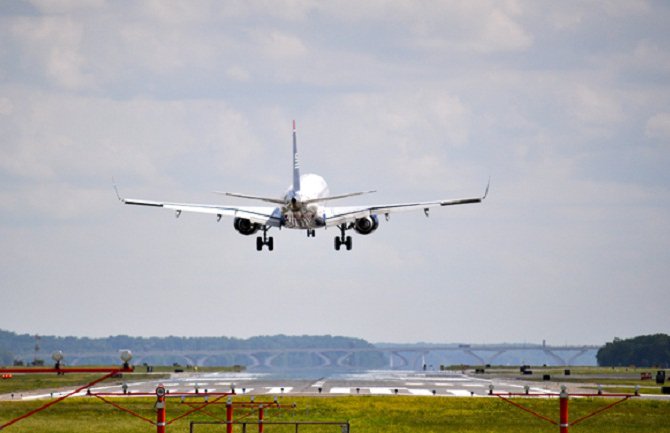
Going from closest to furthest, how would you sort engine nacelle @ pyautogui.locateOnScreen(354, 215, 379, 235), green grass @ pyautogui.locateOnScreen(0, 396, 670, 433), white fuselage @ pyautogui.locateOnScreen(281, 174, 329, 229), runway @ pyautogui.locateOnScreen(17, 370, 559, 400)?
green grass @ pyautogui.locateOnScreen(0, 396, 670, 433), white fuselage @ pyautogui.locateOnScreen(281, 174, 329, 229), engine nacelle @ pyautogui.locateOnScreen(354, 215, 379, 235), runway @ pyautogui.locateOnScreen(17, 370, 559, 400)

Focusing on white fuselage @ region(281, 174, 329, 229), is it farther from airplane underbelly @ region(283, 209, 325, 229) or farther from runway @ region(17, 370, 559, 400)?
runway @ region(17, 370, 559, 400)

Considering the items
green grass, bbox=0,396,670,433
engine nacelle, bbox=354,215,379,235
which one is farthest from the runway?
engine nacelle, bbox=354,215,379,235

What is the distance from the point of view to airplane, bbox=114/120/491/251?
9600 centimetres

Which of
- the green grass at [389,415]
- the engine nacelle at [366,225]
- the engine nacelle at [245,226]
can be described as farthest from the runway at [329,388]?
the engine nacelle at [366,225]

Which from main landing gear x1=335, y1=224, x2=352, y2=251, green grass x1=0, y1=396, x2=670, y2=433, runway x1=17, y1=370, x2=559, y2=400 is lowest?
green grass x1=0, y1=396, x2=670, y2=433

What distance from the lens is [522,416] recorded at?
72.2 meters

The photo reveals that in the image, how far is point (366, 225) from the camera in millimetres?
101188

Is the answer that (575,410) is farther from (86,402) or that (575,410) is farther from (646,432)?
(86,402)

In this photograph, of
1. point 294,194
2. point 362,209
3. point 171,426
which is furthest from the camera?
point 362,209

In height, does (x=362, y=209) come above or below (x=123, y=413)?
above

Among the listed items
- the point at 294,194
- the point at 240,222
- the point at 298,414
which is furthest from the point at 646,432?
the point at 240,222

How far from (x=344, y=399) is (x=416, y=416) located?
17321mm

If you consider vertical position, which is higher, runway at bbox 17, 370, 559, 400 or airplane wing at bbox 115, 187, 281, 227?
airplane wing at bbox 115, 187, 281, 227

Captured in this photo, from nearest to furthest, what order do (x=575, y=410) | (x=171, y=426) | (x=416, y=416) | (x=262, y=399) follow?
1. (x=171, y=426)
2. (x=416, y=416)
3. (x=575, y=410)
4. (x=262, y=399)
